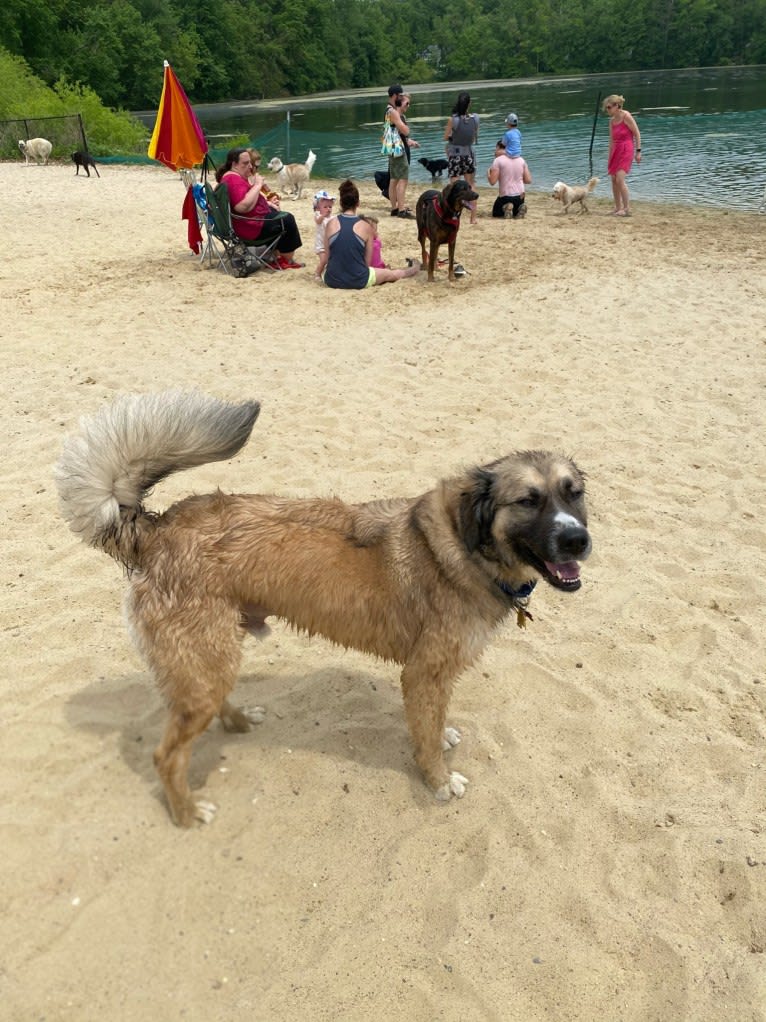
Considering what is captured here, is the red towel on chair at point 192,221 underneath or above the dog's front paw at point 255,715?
above

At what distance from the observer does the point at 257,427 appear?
21.0ft

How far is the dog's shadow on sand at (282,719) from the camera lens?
3.46 m

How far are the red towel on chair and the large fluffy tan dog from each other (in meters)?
10.2

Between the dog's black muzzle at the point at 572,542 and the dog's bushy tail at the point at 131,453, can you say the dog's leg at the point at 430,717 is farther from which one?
the dog's bushy tail at the point at 131,453

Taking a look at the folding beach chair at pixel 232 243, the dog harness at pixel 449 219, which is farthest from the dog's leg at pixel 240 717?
the folding beach chair at pixel 232 243

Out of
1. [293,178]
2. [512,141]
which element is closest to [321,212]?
[512,141]

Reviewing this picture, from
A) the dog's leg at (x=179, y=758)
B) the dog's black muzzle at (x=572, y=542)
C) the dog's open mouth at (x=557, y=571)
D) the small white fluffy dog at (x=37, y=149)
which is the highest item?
the small white fluffy dog at (x=37, y=149)

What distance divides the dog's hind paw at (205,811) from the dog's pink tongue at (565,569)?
6.08ft

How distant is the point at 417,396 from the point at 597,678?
3881mm

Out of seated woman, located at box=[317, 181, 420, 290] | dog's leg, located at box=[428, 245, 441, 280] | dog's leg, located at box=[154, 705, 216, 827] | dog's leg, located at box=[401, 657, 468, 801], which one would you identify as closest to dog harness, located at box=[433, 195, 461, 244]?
dog's leg, located at box=[428, 245, 441, 280]

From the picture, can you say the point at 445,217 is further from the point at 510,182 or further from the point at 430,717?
the point at 430,717

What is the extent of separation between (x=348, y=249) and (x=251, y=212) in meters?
2.09

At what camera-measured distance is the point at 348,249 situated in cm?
1033

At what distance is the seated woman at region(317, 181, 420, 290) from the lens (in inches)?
407
